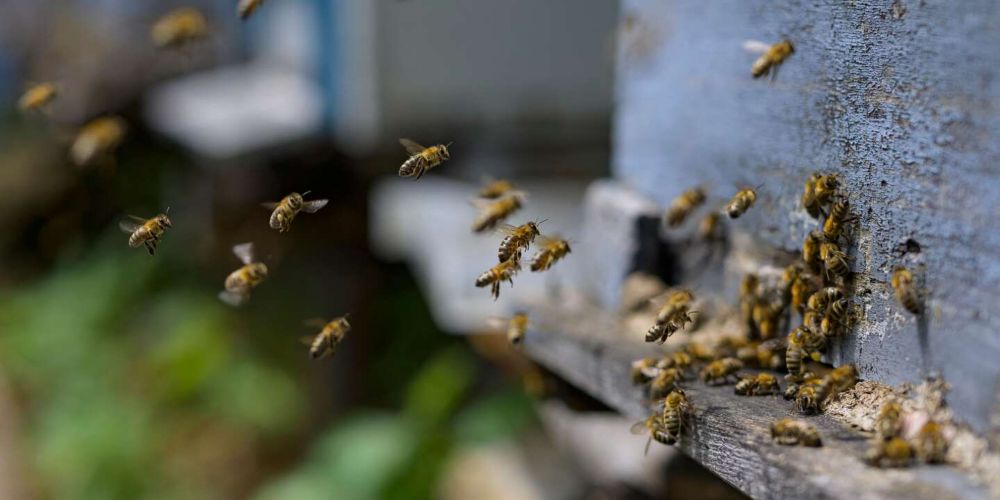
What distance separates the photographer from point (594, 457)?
3529 mm

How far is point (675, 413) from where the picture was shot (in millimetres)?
1769

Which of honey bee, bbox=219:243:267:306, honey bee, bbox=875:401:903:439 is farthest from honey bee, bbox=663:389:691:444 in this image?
honey bee, bbox=219:243:267:306

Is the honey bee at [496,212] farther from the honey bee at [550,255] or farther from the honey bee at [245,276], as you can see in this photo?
the honey bee at [245,276]

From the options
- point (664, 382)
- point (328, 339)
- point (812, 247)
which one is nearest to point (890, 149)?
point (812, 247)

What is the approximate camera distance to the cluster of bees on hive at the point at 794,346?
154 centimetres

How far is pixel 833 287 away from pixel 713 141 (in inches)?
27.8

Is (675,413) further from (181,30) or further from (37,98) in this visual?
(181,30)

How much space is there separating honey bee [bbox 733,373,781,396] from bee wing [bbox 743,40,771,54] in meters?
0.69

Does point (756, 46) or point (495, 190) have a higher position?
point (756, 46)

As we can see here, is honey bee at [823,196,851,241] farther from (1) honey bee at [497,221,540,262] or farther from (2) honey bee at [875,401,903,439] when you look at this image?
(1) honey bee at [497,221,540,262]

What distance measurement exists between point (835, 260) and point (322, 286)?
5568mm

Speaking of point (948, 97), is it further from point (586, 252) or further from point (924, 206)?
point (586, 252)

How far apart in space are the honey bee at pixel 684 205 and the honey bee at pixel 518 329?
521mm

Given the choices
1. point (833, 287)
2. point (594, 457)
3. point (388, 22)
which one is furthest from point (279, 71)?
point (833, 287)
